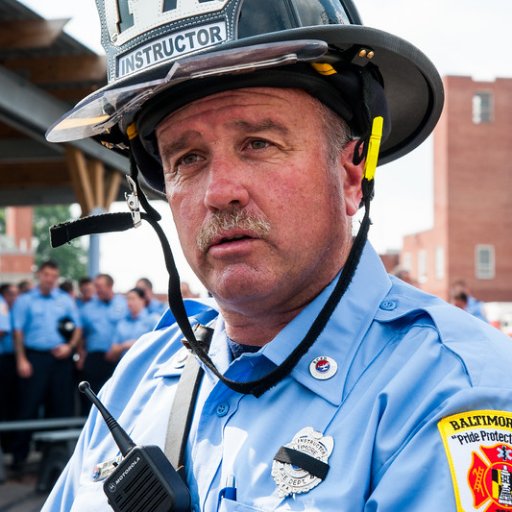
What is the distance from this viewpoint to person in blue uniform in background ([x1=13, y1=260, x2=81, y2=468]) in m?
9.52

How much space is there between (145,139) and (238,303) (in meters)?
0.54

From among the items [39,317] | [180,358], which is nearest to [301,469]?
[180,358]

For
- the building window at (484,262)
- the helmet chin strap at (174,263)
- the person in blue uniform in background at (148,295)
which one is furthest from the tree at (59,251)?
the helmet chin strap at (174,263)

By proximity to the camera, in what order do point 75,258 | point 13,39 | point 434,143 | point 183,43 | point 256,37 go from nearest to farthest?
1. point 256,37
2. point 183,43
3. point 13,39
4. point 434,143
5. point 75,258

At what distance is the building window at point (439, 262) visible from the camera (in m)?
44.9

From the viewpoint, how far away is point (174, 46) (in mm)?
1765

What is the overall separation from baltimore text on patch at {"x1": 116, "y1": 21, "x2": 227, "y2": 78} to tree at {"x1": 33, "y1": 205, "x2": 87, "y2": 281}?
71376mm

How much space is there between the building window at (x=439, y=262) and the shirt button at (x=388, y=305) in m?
44.1

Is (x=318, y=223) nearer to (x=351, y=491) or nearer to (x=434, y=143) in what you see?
(x=351, y=491)

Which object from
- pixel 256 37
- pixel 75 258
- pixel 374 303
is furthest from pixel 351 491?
pixel 75 258

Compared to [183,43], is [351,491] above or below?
below

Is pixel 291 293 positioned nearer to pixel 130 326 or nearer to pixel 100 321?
pixel 100 321

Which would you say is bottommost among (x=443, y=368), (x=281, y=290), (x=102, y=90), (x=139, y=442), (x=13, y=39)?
(x=139, y=442)

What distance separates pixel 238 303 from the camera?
1816 mm
